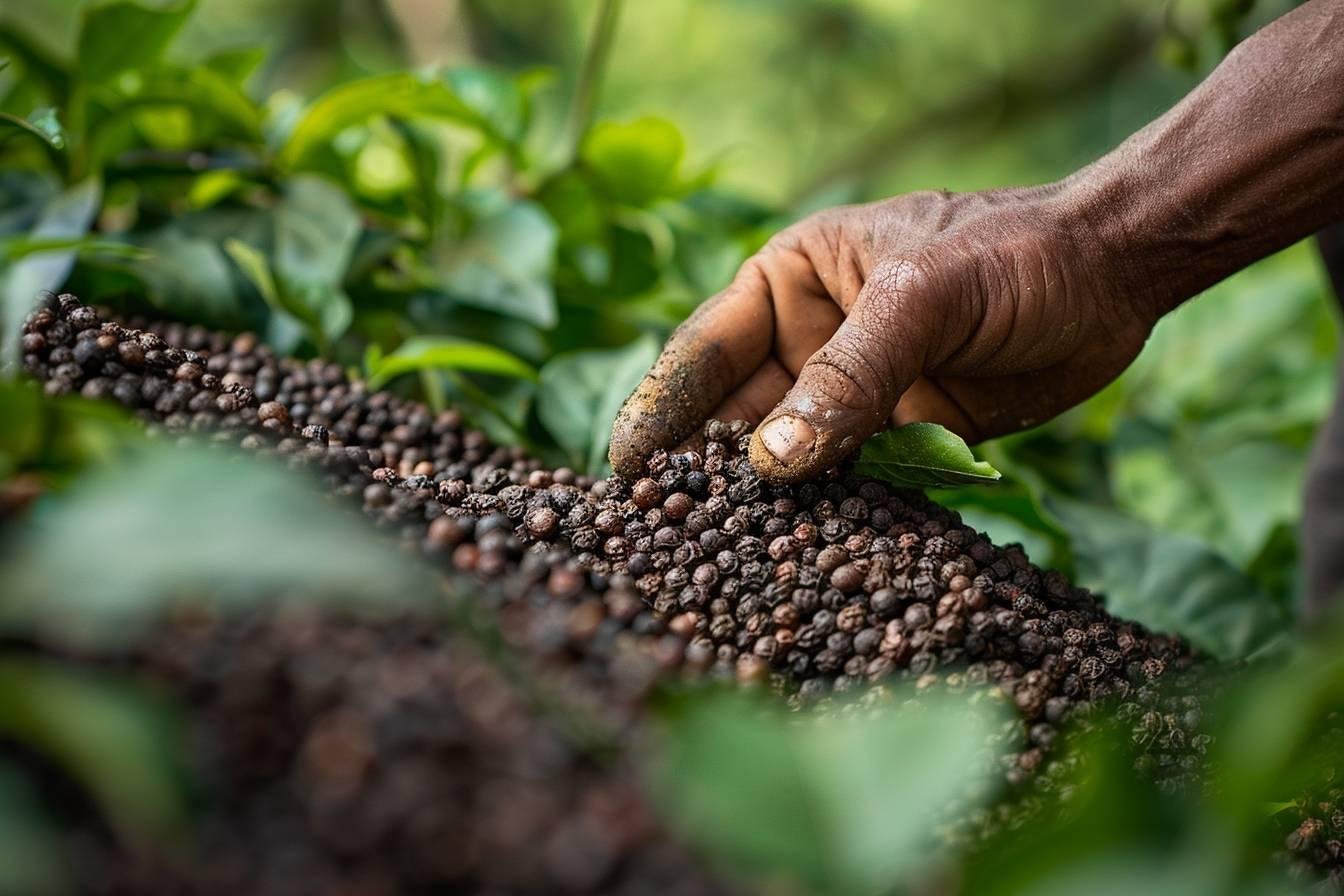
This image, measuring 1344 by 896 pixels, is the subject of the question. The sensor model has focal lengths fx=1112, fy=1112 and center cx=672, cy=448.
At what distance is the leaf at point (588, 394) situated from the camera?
4.45ft

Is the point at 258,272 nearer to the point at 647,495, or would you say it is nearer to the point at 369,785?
the point at 647,495

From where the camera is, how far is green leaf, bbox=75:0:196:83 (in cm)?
145

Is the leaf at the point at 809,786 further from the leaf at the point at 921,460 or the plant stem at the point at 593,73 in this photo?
the plant stem at the point at 593,73

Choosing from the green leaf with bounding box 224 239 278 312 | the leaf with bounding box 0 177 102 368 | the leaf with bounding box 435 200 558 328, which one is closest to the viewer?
the leaf with bounding box 0 177 102 368

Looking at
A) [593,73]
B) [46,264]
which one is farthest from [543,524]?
[593,73]

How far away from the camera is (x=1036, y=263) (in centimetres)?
119

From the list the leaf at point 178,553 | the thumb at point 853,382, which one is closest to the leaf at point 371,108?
the thumb at point 853,382

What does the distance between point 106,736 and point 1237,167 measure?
1228 mm

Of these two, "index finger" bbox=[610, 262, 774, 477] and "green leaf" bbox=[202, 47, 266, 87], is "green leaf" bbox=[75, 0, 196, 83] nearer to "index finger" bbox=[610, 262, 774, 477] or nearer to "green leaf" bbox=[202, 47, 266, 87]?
"green leaf" bbox=[202, 47, 266, 87]

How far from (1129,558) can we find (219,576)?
1186mm

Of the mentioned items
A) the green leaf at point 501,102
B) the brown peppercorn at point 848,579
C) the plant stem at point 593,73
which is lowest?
the brown peppercorn at point 848,579

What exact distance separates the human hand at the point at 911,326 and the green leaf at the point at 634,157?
1.67ft

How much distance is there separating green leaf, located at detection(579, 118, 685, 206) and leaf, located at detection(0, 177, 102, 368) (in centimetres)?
72

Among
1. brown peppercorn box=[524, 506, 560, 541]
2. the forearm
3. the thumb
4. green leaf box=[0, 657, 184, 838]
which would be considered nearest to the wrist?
the forearm
